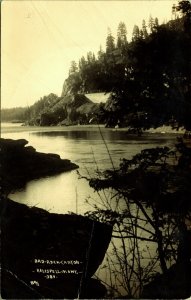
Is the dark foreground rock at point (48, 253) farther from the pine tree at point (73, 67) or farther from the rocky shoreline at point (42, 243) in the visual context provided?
the pine tree at point (73, 67)

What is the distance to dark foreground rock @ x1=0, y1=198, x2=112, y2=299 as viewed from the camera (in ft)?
9.50

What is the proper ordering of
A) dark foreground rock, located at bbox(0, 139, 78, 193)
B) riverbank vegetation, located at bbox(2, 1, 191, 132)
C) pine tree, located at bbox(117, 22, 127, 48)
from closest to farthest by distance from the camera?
riverbank vegetation, located at bbox(2, 1, 191, 132) → pine tree, located at bbox(117, 22, 127, 48) → dark foreground rock, located at bbox(0, 139, 78, 193)

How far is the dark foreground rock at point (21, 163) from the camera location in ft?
10.3

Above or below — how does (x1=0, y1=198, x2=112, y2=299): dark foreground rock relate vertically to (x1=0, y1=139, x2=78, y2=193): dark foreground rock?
below

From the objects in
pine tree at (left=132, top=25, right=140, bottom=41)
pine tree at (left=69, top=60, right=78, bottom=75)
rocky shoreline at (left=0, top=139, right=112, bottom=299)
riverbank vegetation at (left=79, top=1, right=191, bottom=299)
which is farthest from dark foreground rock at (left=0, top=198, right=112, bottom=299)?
pine tree at (left=132, top=25, right=140, bottom=41)

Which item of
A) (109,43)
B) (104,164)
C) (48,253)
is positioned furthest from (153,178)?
(109,43)

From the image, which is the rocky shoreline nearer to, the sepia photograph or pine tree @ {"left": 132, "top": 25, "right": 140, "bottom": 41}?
the sepia photograph

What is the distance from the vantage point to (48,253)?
3.03m

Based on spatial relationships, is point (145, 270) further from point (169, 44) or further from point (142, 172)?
point (169, 44)

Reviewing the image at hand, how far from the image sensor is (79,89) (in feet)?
10.5

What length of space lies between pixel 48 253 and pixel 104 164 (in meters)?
0.80

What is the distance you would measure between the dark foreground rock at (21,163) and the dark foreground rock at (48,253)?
179 mm

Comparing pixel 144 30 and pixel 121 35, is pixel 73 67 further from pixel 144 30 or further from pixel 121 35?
pixel 144 30

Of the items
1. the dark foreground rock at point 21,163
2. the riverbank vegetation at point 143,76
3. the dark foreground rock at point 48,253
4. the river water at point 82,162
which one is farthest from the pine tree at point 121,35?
the dark foreground rock at point 48,253
